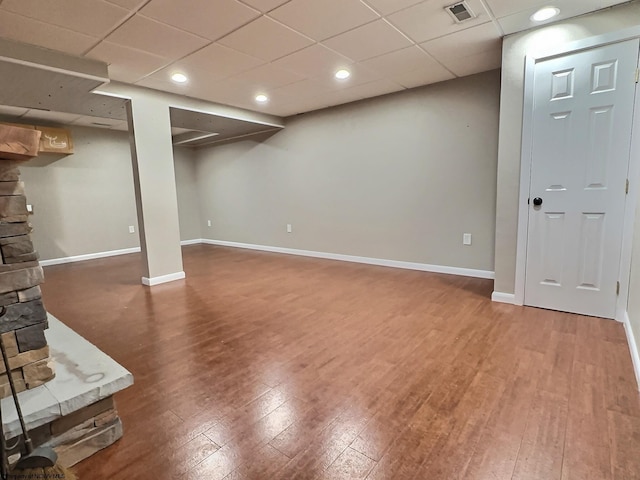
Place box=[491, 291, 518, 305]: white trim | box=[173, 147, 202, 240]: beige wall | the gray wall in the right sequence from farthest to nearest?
1. box=[173, 147, 202, 240]: beige wall
2. box=[491, 291, 518, 305]: white trim
3. the gray wall

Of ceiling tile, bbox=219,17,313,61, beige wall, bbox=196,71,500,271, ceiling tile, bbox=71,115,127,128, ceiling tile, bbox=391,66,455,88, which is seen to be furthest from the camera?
ceiling tile, bbox=71,115,127,128

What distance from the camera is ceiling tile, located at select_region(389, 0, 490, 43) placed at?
2.30m

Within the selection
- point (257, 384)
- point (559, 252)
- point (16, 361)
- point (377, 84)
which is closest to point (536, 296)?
point (559, 252)

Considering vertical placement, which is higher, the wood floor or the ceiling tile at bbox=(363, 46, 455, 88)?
the ceiling tile at bbox=(363, 46, 455, 88)

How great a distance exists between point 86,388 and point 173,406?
46cm

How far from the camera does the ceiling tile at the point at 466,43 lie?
2.68 metres

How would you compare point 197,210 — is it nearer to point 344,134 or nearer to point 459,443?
point 344,134

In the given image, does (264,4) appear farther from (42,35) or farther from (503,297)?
(503,297)

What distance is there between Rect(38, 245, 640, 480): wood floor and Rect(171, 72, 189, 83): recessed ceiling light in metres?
2.27

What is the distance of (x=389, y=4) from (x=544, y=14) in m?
1.16

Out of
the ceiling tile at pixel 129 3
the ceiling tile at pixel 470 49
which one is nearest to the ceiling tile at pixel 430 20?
the ceiling tile at pixel 470 49

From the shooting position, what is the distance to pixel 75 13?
2207 millimetres

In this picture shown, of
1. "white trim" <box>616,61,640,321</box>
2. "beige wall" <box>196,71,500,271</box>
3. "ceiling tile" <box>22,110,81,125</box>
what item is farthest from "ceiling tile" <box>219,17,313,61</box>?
"ceiling tile" <box>22,110,81,125</box>

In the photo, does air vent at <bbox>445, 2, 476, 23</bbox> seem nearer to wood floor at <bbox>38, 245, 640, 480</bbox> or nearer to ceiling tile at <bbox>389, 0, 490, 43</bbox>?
ceiling tile at <bbox>389, 0, 490, 43</bbox>
